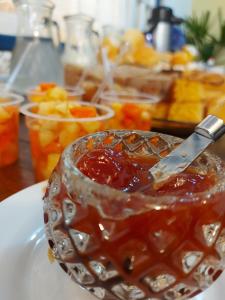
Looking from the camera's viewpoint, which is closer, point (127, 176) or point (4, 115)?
point (127, 176)

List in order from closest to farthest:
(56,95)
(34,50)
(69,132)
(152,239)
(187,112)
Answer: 1. (152,239)
2. (69,132)
3. (56,95)
4. (187,112)
5. (34,50)

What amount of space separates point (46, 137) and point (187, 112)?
0.47 m

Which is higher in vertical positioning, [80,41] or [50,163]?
[80,41]

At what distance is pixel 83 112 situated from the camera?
612 mm

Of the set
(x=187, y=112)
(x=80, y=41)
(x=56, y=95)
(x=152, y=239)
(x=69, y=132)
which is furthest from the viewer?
(x=80, y=41)

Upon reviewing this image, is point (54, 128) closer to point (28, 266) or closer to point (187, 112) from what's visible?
point (28, 266)

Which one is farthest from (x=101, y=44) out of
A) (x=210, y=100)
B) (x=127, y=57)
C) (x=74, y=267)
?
(x=74, y=267)

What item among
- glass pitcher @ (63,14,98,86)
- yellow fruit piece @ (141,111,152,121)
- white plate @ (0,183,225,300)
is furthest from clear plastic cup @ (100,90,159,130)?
glass pitcher @ (63,14,98,86)

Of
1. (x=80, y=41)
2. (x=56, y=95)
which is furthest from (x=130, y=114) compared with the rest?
(x=80, y=41)

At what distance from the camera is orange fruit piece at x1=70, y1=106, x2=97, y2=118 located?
1.98 ft

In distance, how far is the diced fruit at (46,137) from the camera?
59 cm

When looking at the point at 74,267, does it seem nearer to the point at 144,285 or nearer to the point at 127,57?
the point at 144,285

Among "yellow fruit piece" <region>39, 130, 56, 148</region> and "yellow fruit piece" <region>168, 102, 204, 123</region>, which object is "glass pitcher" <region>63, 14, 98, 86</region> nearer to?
"yellow fruit piece" <region>168, 102, 204, 123</region>

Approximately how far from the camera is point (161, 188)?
1.11 feet
